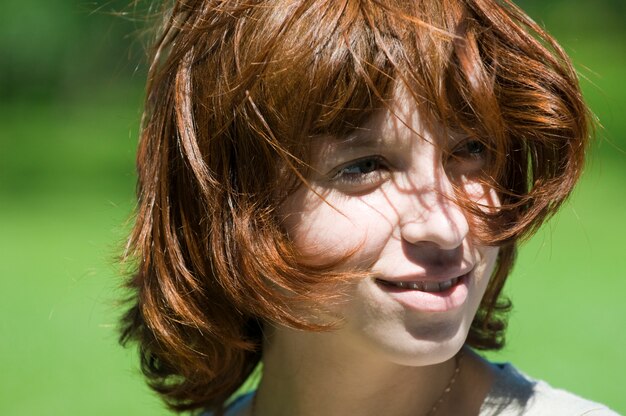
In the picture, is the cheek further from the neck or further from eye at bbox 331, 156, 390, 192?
the neck

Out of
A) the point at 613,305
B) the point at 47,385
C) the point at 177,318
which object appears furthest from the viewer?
the point at 613,305

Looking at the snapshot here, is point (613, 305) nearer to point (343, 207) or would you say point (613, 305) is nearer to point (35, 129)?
point (343, 207)

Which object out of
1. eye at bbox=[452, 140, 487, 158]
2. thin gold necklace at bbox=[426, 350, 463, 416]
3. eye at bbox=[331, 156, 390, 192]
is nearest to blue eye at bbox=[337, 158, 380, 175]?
eye at bbox=[331, 156, 390, 192]

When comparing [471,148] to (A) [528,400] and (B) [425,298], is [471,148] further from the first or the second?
(A) [528,400]

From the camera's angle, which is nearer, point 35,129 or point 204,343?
point 204,343

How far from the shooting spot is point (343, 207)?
1.58 metres

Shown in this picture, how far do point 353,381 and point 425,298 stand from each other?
10.2 inches

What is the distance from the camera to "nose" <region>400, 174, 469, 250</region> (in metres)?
1.53

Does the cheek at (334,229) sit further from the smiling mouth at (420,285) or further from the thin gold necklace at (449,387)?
the thin gold necklace at (449,387)

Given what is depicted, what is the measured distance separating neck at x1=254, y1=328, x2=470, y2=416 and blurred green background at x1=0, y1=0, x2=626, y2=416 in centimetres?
35

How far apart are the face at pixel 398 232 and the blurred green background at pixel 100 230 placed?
0.38 metres

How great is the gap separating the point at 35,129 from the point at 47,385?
11.7 ft

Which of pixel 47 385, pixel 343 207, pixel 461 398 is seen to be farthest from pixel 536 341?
pixel 343 207

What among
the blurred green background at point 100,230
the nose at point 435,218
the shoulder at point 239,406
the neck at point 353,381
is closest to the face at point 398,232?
the nose at point 435,218
